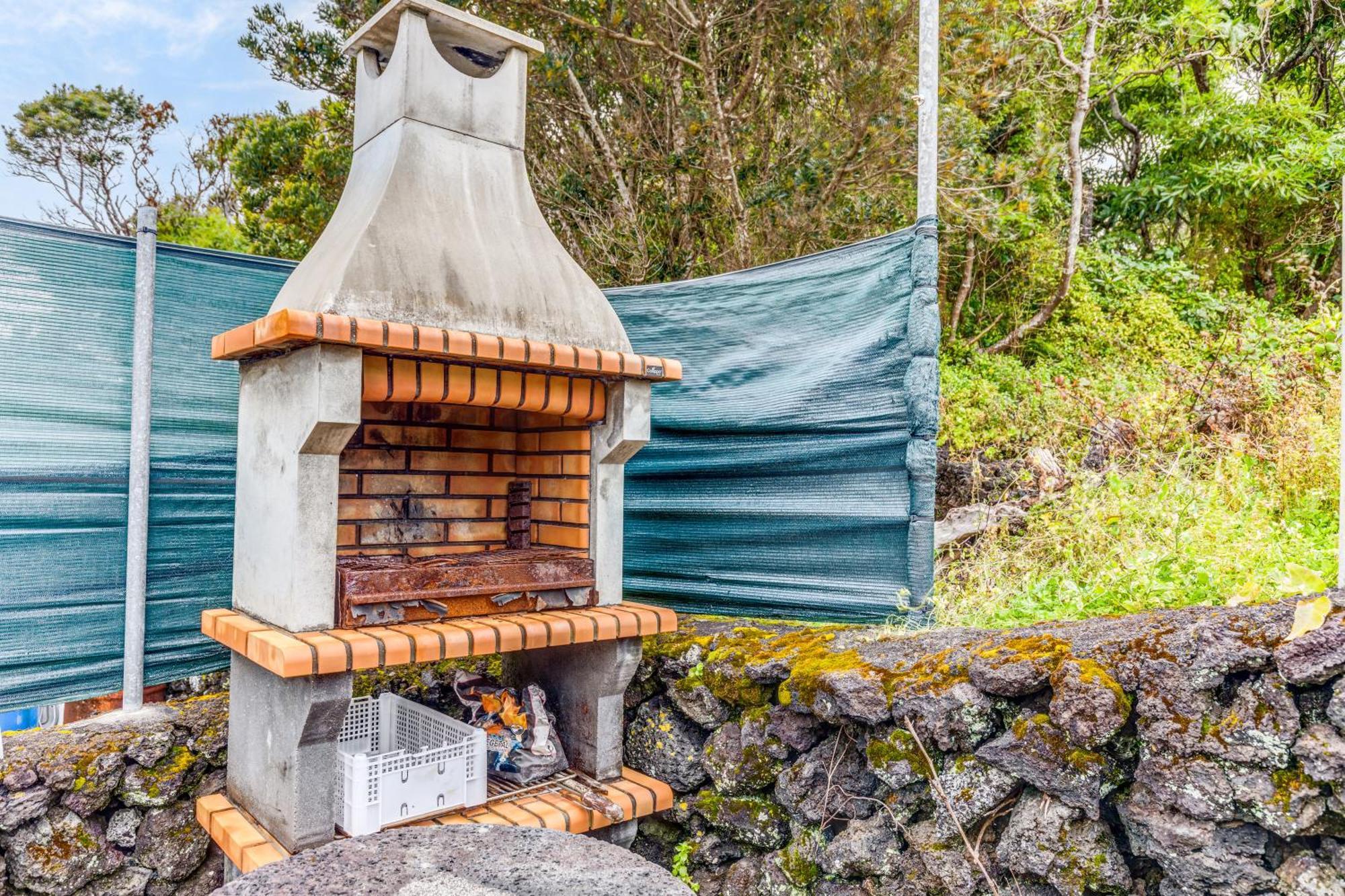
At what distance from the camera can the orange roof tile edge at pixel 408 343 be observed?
6.69 feet

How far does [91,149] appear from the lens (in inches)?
404

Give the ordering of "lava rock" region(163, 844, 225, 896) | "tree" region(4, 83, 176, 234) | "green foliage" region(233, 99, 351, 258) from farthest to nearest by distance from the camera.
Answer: "tree" region(4, 83, 176, 234) < "green foliage" region(233, 99, 351, 258) < "lava rock" region(163, 844, 225, 896)

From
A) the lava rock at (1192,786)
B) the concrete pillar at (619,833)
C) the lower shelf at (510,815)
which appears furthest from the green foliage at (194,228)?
the lava rock at (1192,786)

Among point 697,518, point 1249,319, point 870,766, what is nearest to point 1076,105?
point 1249,319

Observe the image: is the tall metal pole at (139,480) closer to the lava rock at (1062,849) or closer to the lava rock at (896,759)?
the lava rock at (896,759)

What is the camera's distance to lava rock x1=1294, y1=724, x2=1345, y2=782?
4.99ft

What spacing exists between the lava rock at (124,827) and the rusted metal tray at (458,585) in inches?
39.3

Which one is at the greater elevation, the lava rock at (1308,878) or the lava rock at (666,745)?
the lava rock at (1308,878)

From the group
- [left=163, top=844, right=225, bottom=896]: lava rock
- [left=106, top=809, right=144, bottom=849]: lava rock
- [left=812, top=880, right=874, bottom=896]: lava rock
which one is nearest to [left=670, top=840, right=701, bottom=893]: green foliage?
[left=812, top=880, right=874, bottom=896]: lava rock

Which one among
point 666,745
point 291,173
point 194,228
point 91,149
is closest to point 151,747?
point 666,745

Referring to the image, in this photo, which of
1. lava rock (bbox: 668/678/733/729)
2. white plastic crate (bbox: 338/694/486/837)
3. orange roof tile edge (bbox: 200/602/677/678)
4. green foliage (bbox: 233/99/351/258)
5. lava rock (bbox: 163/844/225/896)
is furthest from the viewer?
green foliage (bbox: 233/99/351/258)

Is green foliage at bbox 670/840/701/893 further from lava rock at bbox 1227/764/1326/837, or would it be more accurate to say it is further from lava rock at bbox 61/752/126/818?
lava rock at bbox 61/752/126/818

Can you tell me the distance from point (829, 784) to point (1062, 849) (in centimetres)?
67

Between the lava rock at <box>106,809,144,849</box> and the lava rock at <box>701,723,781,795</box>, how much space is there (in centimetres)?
179
